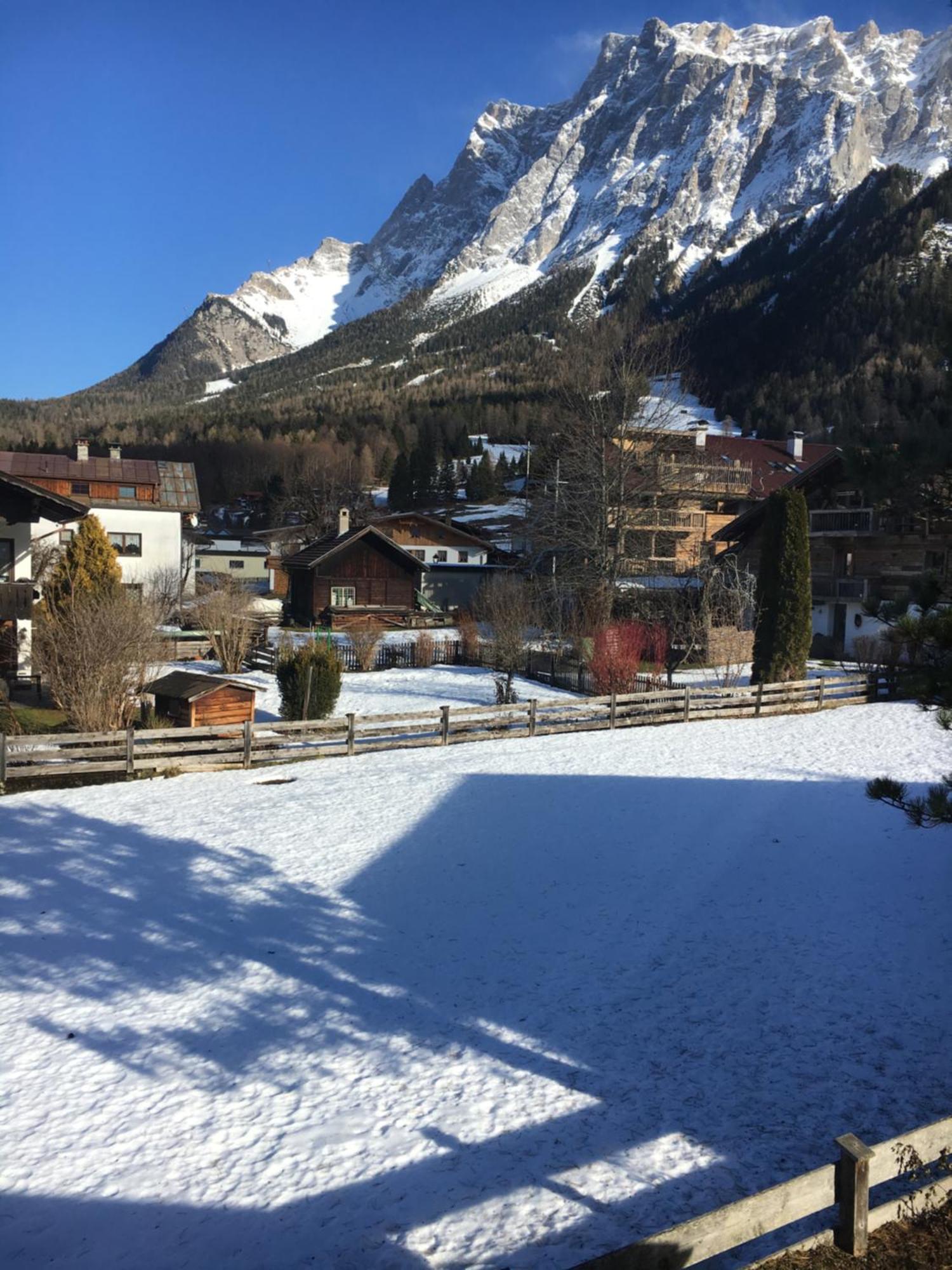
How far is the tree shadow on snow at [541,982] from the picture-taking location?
208 inches

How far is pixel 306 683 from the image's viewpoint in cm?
2086

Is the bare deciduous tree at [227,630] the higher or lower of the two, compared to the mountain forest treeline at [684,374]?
lower

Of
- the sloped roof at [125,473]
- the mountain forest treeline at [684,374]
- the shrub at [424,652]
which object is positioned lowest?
the shrub at [424,652]

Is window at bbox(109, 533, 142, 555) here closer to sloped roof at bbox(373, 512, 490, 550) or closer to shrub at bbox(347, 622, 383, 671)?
shrub at bbox(347, 622, 383, 671)

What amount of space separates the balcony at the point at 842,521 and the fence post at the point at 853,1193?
32.9 m

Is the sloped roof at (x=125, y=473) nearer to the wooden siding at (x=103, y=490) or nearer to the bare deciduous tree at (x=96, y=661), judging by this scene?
the wooden siding at (x=103, y=490)

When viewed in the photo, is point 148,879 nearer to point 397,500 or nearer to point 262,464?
point 397,500

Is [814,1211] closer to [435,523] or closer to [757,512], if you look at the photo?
[757,512]

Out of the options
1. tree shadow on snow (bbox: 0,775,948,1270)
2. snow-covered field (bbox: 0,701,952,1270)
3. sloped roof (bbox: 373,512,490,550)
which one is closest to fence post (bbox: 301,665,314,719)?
snow-covered field (bbox: 0,701,952,1270)

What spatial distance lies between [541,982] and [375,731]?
10.7 m

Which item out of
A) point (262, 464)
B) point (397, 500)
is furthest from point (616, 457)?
point (262, 464)

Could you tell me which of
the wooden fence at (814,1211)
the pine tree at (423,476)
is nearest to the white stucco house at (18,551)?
the wooden fence at (814,1211)

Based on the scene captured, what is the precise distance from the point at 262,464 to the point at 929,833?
11837 cm

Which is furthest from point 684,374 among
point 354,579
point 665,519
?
point 354,579
